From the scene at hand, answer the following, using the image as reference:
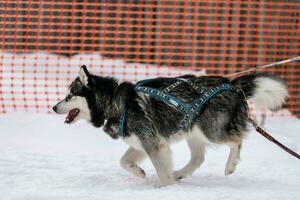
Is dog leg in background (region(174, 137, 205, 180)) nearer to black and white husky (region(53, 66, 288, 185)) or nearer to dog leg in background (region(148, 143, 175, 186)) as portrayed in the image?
black and white husky (region(53, 66, 288, 185))

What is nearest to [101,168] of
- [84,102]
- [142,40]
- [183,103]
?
[84,102]

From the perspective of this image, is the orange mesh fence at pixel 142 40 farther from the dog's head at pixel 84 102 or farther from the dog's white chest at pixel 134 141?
the dog's white chest at pixel 134 141

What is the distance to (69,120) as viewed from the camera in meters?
5.66

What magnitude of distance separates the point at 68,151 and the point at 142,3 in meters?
4.10

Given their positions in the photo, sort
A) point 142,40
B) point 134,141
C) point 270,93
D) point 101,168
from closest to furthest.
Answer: point 134,141 → point 270,93 → point 101,168 → point 142,40

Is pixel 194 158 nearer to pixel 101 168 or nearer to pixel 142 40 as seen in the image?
pixel 101 168

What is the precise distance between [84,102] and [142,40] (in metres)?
4.73

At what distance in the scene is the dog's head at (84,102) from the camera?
18.3 ft

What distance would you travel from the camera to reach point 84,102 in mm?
5602

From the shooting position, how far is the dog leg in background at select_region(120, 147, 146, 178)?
5.62m

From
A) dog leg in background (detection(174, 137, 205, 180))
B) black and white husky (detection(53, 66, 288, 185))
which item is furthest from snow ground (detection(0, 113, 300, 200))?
black and white husky (detection(53, 66, 288, 185))

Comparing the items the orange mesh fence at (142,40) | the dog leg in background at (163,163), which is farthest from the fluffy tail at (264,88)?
the orange mesh fence at (142,40)

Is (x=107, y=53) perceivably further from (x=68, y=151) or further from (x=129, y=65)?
(x=68, y=151)

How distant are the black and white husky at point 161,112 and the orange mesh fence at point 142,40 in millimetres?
3968
